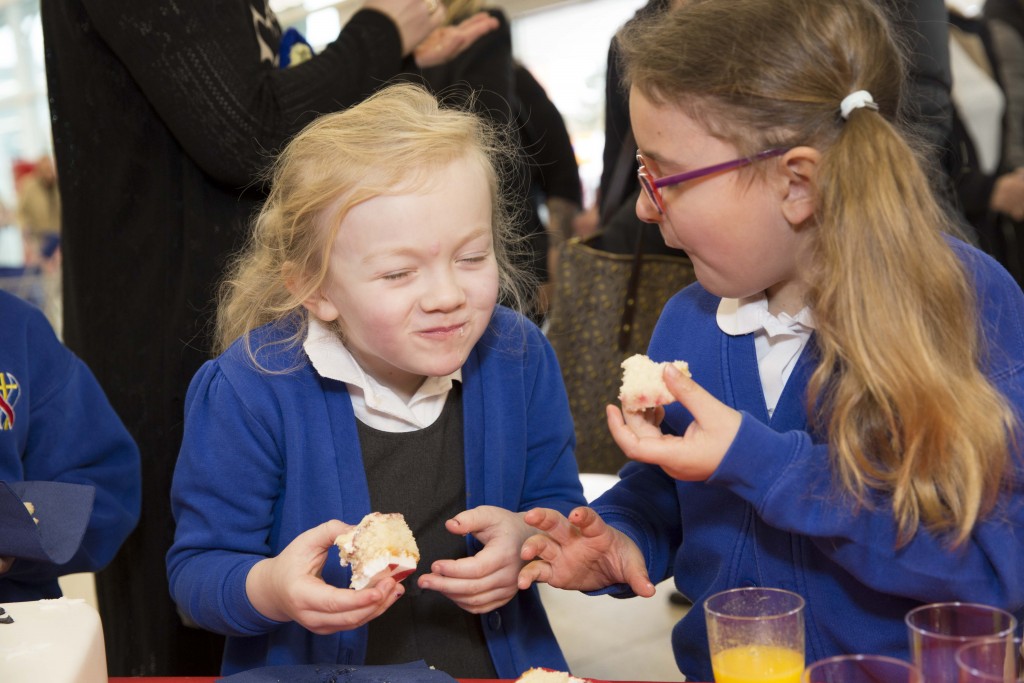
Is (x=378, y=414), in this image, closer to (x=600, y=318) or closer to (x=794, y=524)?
(x=794, y=524)

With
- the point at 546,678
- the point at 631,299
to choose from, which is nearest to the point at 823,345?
the point at 546,678

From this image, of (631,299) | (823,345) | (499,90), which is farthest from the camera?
(499,90)

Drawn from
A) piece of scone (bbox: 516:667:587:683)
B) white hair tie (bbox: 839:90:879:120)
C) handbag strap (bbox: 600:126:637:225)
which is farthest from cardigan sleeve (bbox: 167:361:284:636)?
handbag strap (bbox: 600:126:637:225)

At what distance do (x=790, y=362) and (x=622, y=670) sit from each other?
177cm

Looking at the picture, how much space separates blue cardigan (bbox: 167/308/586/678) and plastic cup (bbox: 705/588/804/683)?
0.50m

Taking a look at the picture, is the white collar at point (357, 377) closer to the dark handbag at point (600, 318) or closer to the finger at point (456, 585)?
the finger at point (456, 585)

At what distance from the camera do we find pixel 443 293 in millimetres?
1387

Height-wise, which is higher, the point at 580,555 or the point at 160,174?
the point at 160,174

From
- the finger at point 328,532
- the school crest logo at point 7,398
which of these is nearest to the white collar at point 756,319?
the finger at point 328,532

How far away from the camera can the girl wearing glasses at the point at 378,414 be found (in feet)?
4.58

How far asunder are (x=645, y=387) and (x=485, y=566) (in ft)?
1.07

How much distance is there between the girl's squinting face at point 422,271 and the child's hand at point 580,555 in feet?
0.83

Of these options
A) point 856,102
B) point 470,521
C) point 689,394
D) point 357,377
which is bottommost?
point 470,521

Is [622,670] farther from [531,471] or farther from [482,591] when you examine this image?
[482,591]
